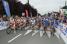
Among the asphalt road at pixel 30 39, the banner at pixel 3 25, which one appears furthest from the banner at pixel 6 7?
the asphalt road at pixel 30 39

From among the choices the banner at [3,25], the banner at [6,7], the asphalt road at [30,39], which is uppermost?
the banner at [6,7]

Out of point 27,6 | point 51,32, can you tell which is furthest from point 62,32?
point 27,6

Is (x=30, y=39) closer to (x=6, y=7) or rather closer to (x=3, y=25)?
(x=3, y=25)

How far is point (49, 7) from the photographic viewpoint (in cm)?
511

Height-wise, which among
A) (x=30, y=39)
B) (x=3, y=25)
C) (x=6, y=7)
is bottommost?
(x=30, y=39)

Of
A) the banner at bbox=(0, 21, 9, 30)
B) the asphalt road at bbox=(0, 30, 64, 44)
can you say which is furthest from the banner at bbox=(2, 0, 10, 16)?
the asphalt road at bbox=(0, 30, 64, 44)

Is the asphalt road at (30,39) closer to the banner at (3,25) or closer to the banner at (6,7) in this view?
the banner at (3,25)

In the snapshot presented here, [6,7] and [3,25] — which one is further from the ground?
[6,7]

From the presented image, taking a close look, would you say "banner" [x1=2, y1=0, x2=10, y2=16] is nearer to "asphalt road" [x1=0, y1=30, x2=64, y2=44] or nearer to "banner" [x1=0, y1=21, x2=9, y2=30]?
"banner" [x1=0, y1=21, x2=9, y2=30]

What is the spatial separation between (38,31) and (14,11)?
0.44m

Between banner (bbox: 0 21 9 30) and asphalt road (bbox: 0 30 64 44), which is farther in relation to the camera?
banner (bbox: 0 21 9 30)

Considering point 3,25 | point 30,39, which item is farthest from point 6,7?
point 30,39

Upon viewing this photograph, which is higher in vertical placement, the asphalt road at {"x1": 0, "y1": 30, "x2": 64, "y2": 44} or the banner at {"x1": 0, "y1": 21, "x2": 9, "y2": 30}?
the banner at {"x1": 0, "y1": 21, "x2": 9, "y2": 30}

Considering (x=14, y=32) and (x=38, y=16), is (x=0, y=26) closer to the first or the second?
(x=14, y=32)
